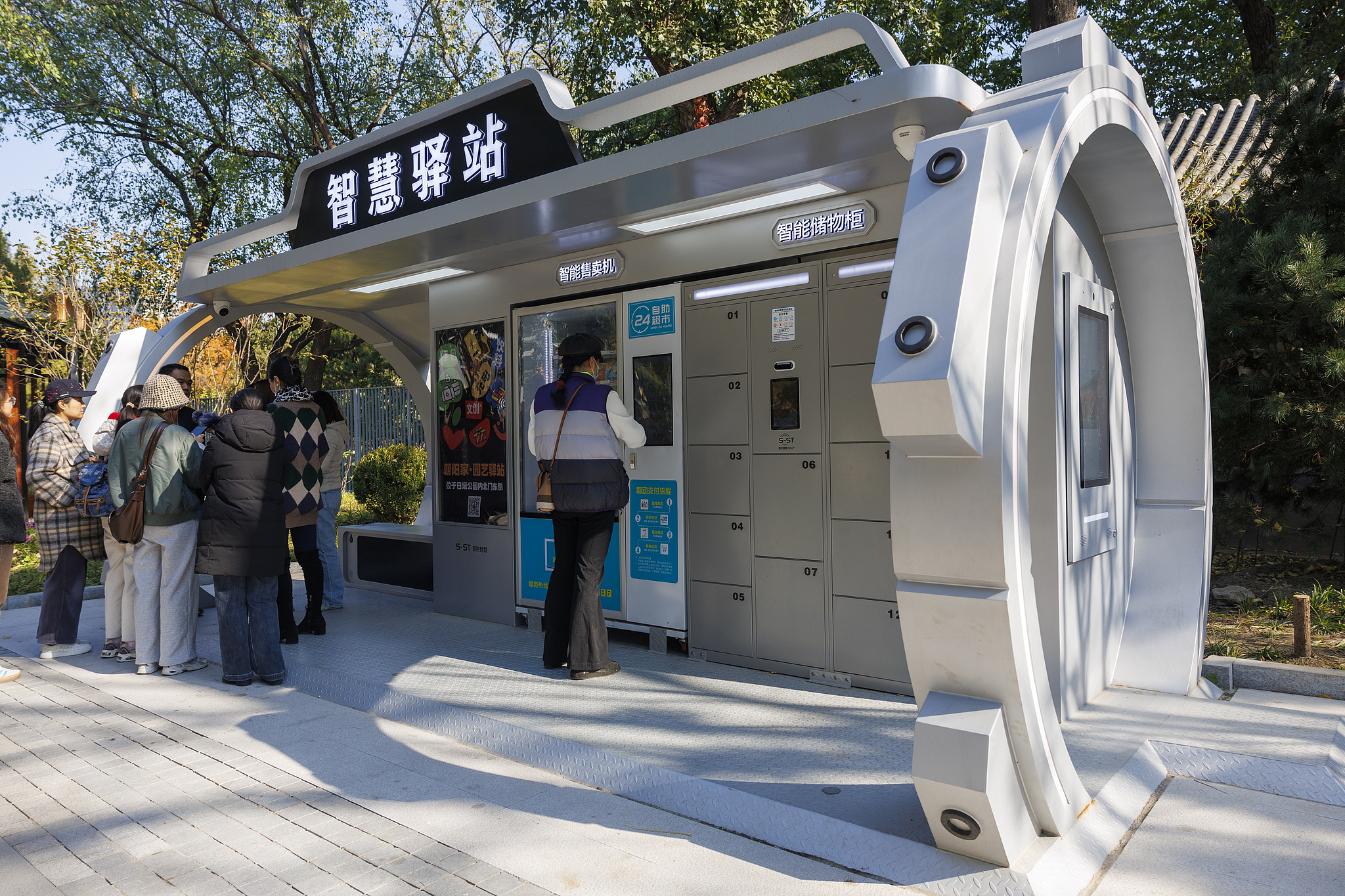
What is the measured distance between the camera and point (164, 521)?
16.8ft

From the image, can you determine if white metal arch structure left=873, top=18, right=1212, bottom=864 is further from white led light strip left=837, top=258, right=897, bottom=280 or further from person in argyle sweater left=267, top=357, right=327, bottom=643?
person in argyle sweater left=267, top=357, right=327, bottom=643

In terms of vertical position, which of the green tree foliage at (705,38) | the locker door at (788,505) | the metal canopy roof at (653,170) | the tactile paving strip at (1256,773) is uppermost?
the green tree foliage at (705,38)

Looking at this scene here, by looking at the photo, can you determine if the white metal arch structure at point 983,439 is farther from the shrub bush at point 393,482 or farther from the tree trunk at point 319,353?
the tree trunk at point 319,353

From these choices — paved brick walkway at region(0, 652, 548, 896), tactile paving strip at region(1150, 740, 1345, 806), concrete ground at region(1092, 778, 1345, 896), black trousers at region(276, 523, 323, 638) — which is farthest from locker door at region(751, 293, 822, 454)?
black trousers at region(276, 523, 323, 638)

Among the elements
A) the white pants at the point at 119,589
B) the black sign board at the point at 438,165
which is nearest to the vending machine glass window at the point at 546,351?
the black sign board at the point at 438,165

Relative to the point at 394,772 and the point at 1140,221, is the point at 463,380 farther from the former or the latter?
the point at 1140,221

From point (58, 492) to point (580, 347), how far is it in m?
3.48

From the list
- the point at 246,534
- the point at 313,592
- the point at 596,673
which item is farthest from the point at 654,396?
the point at 313,592

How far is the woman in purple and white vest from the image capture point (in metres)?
4.79

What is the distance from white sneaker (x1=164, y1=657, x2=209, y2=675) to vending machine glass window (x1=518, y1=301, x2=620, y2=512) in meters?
2.33

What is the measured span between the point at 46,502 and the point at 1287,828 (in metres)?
6.65

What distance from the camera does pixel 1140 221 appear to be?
4.25 m

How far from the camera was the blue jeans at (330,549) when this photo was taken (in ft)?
23.1

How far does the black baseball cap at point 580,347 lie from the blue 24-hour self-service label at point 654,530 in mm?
1033
